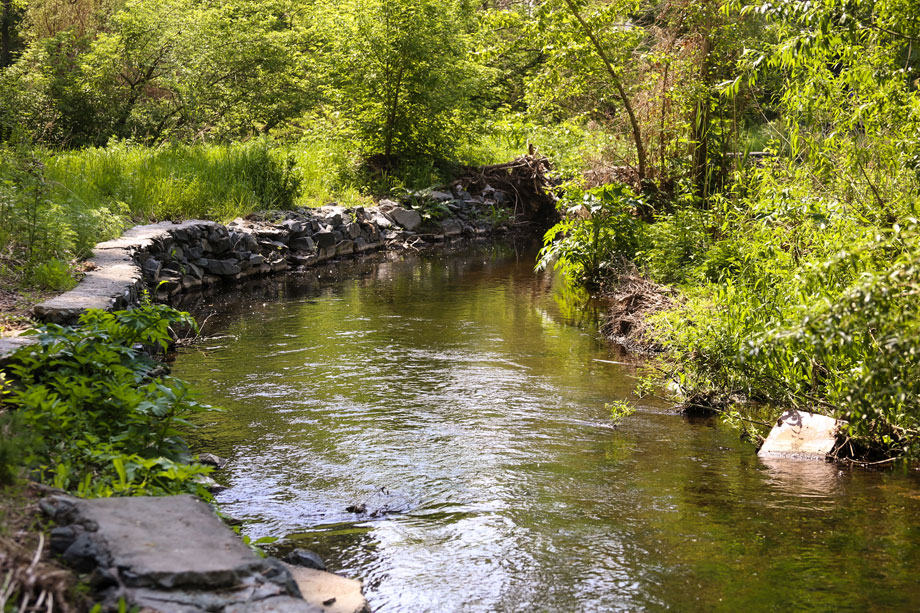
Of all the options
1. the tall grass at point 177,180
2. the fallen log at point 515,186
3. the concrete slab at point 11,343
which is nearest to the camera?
the concrete slab at point 11,343

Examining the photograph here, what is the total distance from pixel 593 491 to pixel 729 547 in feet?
3.36

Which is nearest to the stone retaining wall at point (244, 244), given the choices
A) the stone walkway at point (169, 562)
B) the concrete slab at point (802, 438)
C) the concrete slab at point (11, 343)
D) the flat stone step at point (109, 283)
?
the flat stone step at point (109, 283)

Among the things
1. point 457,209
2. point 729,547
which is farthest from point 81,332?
point 457,209

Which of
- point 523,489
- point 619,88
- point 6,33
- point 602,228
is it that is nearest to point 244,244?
point 602,228

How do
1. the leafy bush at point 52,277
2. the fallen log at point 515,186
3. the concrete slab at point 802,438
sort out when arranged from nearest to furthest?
the concrete slab at point 802,438 < the leafy bush at point 52,277 < the fallen log at point 515,186

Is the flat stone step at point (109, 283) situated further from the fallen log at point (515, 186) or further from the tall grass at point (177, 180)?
the fallen log at point (515, 186)

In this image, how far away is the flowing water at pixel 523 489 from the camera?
4.25m

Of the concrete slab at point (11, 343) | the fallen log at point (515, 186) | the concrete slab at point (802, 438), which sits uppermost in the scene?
the fallen log at point (515, 186)

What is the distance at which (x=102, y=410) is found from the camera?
15.6ft

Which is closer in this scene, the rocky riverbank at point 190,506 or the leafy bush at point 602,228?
the rocky riverbank at point 190,506

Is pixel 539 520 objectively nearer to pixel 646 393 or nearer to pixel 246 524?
pixel 246 524

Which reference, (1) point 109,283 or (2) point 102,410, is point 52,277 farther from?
(2) point 102,410

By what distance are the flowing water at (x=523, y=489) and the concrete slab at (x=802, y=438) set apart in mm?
141

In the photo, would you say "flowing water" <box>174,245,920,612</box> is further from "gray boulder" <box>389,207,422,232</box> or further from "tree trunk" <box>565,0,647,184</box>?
"gray boulder" <box>389,207,422,232</box>
